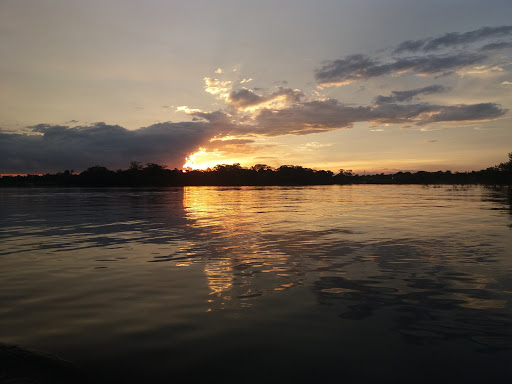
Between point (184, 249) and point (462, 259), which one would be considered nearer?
point (462, 259)

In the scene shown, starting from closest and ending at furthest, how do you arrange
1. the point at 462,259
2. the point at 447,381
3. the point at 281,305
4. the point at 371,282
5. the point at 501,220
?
1. the point at 447,381
2. the point at 281,305
3. the point at 371,282
4. the point at 462,259
5. the point at 501,220

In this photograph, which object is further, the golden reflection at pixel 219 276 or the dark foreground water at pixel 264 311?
the golden reflection at pixel 219 276

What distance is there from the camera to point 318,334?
293 inches

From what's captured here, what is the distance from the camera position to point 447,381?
5.61 m

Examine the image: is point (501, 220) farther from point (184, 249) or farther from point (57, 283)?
point (57, 283)

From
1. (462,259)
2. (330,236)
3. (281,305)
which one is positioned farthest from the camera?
(330,236)

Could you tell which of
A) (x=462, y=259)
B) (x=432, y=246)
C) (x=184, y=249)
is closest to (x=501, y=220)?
(x=432, y=246)

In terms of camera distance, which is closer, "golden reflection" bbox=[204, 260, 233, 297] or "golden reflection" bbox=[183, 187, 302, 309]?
"golden reflection" bbox=[183, 187, 302, 309]

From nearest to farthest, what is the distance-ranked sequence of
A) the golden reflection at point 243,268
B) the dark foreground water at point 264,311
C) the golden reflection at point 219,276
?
the dark foreground water at point 264,311
the golden reflection at point 243,268
the golden reflection at point 219,276

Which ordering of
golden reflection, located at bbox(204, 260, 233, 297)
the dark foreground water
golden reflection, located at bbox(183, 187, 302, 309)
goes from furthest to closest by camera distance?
golden reflection, located at bbox(204, 260, 233, 297), golden reflection, located at bbox(183, 187, 302, 309), the dark foreground water

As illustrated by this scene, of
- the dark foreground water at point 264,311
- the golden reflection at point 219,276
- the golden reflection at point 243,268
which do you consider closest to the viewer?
the dark foreground water at point 264,311

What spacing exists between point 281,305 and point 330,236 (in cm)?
1264

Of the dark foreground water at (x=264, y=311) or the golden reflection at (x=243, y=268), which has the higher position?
the dark foreground water at (x=264, y=311)

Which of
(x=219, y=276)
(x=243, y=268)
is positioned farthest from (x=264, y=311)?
(x=243, y=268)
